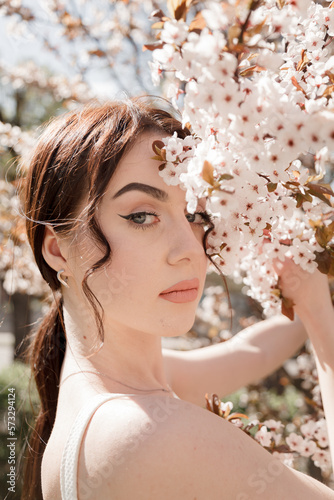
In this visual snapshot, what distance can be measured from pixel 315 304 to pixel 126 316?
666 mm

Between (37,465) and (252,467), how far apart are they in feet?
3.42

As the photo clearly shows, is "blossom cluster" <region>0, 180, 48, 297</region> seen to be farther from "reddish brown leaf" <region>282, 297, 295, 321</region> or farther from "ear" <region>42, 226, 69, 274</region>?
"reddish brown leaf" <region>282, 297, 295, 321</region>

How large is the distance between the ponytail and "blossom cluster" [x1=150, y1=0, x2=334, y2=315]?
0.96 m

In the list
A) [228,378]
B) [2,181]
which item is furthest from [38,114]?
[228,378]

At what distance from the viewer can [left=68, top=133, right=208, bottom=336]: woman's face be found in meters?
1.45

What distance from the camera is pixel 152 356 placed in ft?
5.92

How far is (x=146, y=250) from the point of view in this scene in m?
1.45

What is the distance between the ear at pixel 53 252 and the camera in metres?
1.63

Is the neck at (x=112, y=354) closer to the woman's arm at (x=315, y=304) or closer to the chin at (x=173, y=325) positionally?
the chin at (x=173, y=325)

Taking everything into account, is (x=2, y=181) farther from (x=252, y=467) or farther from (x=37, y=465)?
(x=252, y=467)

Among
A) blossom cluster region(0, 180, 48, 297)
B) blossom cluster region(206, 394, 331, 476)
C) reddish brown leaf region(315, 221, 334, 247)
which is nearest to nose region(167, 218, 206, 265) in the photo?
reddish brown leaf region(315, 221, 334, 247)

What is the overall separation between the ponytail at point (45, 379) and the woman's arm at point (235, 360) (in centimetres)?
A: 49

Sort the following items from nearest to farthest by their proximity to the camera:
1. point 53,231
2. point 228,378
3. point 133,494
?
point 133,494, point 53,231, point 228,378

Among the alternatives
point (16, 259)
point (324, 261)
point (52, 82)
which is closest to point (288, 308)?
point (324, 261)
